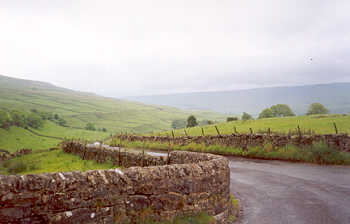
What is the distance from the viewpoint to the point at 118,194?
6.43 m

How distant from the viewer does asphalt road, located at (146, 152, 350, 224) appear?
28.1ft

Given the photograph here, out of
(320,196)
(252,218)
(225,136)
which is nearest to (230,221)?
(252,218)

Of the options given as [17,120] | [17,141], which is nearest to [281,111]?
[17,120]

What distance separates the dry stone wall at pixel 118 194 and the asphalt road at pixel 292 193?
156 centimetres

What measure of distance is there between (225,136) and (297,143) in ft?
22.4

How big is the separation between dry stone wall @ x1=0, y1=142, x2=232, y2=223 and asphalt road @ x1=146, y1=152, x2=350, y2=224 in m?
1.56

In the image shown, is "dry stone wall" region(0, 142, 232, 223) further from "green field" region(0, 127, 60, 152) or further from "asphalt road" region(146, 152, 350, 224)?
"green field" region(0, 127, 60, 152)

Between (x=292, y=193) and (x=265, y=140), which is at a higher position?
(x=265, y=140)

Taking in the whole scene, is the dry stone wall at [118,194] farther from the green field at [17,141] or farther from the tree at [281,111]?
the tree at [281,111]

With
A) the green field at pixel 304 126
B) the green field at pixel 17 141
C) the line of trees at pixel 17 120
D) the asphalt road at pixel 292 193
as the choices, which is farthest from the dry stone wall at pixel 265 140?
the line of trees at pixel 17 120

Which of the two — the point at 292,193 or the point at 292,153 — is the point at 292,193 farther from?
the point at 292,153

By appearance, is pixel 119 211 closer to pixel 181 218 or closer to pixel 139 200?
pixel 139 200

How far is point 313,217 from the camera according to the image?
8438 millimetres

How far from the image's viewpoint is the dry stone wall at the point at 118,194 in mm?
5496
